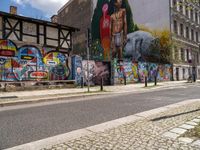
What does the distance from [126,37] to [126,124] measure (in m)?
29.2

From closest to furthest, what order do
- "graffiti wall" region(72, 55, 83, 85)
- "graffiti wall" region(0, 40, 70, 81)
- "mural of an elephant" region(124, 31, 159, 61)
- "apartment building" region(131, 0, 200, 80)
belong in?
"graffiti wall" region(0, 40, 70, 81) → "graffiti wall" region(72, 55, 83, 85) → "mural of an elephant" region(124, 31, 159, 61) → "apartment building" region(131, 0, 200, 80)

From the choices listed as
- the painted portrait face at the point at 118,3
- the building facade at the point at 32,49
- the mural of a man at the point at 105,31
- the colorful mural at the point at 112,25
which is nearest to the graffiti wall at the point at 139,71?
the building facade at the point at 32,49

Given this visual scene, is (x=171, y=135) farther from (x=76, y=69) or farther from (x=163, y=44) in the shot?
(x=163, y=44)

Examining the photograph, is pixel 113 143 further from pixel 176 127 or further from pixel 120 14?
pixel 120 14

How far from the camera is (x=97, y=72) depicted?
2122cm

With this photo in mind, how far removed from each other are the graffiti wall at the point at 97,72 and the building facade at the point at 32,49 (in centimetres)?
175

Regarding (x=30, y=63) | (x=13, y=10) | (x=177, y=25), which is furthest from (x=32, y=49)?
(x=177, y=25)

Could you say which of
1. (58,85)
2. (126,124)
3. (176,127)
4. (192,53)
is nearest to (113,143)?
(126,124)

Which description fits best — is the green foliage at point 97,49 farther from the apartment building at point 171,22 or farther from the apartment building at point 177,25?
the apartment building at point 177,25

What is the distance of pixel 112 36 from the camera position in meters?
35.1

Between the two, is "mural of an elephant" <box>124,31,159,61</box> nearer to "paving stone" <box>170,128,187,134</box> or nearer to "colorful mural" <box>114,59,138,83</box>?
"colorful mural" <box>114,59,138,83</box>

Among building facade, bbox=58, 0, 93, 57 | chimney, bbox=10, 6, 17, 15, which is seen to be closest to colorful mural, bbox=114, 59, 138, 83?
chimney, bbox=10, 6, 17, 15

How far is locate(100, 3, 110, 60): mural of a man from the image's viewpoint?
3600 cm

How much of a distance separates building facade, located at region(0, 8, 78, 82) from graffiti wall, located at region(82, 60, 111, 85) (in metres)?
1.75
